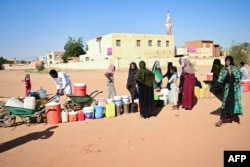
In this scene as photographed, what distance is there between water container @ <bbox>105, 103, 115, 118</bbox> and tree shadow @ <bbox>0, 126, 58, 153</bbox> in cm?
185

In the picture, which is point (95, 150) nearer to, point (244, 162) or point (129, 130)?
point (129, 130)

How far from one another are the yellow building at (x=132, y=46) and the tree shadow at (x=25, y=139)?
111ft

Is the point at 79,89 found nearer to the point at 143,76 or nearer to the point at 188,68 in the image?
the point at 143,76

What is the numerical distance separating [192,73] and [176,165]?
4.56 meters

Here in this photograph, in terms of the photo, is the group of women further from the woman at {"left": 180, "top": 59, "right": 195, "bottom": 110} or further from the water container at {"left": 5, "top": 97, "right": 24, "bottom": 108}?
the water container at {"left": 5, "top": 97, "right": 24, "bottom": 108}

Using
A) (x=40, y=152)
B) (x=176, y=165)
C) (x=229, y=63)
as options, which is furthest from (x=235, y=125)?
(x=40, y=152)

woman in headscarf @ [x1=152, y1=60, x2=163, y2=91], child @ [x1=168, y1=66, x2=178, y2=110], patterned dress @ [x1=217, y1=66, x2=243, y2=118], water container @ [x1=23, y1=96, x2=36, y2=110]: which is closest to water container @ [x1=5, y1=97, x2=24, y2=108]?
water container @ [x1=23, y1=96, x2=36, y2=110]

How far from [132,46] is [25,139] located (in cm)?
3697

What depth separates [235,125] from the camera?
648 centimetres

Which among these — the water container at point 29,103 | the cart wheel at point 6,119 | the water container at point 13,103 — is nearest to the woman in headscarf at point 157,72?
the water container at point 29,103

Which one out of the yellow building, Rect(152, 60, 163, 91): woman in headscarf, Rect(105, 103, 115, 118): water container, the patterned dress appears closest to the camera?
the patterned dress

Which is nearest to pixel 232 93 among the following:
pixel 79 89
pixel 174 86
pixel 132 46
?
pixel 174 86

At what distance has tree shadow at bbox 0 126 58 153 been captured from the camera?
18.2 ft

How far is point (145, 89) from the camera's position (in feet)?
25.0
